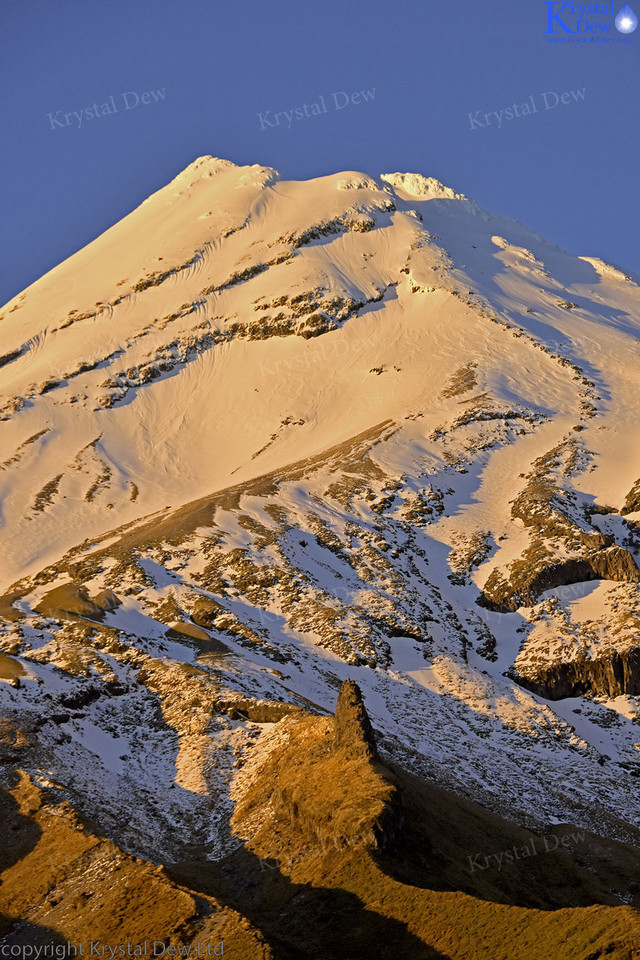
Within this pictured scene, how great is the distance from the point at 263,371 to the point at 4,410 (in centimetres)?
4553

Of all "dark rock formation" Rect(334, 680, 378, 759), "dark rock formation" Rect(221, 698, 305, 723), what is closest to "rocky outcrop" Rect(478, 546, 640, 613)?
"dark rock formation" Rect(221, 698, 305, 723)

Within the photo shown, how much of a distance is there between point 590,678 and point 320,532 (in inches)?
1336

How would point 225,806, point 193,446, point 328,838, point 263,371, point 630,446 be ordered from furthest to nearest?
point 263,371, point 193,446, point 630,446, point 225,806, point 328,838

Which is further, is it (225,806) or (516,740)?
(516,740)

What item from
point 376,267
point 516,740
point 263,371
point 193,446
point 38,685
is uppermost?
point 376,267

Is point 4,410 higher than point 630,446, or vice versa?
point 4,410

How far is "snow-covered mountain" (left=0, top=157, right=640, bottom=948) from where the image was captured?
198 feet

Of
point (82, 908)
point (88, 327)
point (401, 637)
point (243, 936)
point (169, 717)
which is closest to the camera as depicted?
point (243, 936)

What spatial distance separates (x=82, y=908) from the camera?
34.2 m

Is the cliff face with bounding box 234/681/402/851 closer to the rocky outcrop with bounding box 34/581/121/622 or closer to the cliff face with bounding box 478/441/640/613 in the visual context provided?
the rocky outcrop with bounding box 34/581/121/622

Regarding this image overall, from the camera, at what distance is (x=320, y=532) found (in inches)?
4033

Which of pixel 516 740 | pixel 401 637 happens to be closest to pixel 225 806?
pixel 516 740

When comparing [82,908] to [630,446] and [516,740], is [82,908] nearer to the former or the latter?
[516,740]

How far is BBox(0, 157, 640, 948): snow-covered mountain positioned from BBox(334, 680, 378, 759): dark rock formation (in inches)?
296
